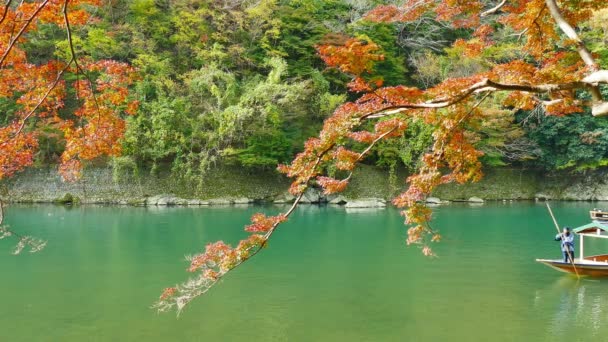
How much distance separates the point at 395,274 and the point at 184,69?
1794 cm

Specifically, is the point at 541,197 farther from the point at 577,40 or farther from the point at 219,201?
the point at 577,40

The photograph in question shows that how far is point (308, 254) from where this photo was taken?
12.5 m

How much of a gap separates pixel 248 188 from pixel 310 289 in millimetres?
15027

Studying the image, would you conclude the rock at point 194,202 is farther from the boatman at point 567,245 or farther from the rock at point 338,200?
the boatman at point 567,245

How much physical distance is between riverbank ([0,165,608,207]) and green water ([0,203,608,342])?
6.51m

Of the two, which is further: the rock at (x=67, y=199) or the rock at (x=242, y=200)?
the rock at (x=242, y=200)

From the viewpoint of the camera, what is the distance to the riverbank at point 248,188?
22.8m

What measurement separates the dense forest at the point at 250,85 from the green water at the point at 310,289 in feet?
24.5

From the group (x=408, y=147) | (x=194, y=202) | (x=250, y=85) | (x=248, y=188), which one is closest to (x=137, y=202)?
(x=194, y=202)

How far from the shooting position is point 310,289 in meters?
9.32

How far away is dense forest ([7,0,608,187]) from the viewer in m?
22.8

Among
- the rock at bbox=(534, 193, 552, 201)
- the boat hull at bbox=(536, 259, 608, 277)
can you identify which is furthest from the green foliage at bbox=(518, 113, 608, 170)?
the boat hull at bbox=(536, 259, 608, 277)

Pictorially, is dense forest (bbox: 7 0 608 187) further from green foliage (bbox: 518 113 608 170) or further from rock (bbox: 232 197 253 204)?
rock (bbox: 232 197 253 204)

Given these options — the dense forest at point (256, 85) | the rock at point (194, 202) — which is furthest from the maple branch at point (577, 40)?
the rock at point (194, 202)
